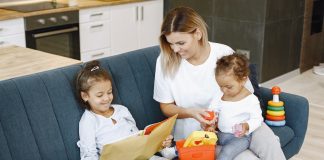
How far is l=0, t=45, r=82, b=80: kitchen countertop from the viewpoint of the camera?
2381mm

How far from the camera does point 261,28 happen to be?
4.45 meters

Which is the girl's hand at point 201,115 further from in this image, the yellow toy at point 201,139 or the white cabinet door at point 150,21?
the white cabinet door at point 150,21

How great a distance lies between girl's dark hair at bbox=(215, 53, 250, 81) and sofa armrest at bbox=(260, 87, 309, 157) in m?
0.62

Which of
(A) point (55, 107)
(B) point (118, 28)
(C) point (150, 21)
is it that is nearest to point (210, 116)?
(A) point (55, 107)

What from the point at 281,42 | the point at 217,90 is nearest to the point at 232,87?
the point at 217,90

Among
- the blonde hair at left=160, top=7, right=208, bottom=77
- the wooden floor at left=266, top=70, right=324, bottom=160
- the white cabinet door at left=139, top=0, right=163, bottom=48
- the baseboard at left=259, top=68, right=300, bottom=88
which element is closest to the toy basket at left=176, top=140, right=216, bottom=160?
the blonde hair at left=160, top=7, right=208, bottom=77

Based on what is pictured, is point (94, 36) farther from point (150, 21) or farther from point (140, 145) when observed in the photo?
point (140, 145)

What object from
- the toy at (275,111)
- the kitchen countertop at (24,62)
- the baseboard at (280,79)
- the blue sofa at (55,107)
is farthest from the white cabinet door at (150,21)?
the toy at (275,111)

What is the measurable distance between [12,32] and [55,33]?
0.39 metres

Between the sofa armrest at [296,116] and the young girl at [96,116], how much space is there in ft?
2.70

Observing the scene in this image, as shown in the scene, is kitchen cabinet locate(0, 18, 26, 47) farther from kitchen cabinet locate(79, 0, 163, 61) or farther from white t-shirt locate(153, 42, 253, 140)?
white t-shirt locate(153, 42, 253, 140)

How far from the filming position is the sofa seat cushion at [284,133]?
2.60 meters

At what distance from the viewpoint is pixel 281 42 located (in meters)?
4.73

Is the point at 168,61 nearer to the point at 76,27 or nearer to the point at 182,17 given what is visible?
the point at 182,17
